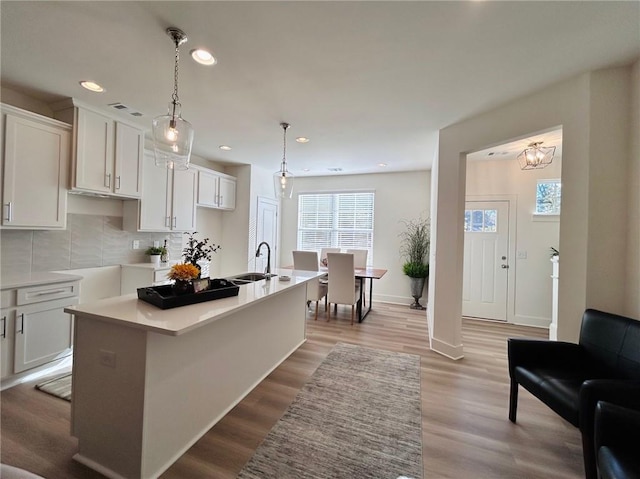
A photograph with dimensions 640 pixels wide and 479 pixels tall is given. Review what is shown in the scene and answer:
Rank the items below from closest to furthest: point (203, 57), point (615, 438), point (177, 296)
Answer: point (615, 438)
point (177, 296)
point (203, 57)

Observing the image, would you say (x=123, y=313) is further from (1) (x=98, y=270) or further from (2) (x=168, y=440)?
(1) (x=98, y=270)

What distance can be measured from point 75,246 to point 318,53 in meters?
3.38

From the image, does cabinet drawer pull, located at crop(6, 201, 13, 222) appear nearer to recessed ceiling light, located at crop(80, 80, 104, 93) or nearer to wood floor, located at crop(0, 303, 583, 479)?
recessed ceiling light, located at crop(80, 80, 104, 93)

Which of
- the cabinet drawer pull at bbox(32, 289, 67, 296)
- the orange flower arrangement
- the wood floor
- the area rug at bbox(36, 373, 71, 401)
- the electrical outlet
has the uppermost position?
the orange flower arrangement

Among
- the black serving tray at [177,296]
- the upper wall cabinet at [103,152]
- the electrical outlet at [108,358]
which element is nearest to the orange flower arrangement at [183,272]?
the black serving tray at [177,296]

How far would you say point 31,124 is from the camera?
250 centimetres

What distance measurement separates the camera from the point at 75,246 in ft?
10.3

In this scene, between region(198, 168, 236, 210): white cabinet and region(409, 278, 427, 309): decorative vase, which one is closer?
region(198, 168, 236, 210): white cabinet

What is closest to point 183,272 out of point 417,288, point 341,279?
point 341,279

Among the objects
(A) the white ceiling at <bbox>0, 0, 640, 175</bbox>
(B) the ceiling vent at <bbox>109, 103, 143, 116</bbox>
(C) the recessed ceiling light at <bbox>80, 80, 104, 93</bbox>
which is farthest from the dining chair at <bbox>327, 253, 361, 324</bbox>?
(C) the recessed ceiling light at <bbox>80, 80, 104, 93</bbox>

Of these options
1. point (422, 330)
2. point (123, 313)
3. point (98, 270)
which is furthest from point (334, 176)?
point (123, 313)

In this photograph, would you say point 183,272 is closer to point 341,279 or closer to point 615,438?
point 615,438

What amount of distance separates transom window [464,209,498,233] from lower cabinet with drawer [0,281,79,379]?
5.44 metres

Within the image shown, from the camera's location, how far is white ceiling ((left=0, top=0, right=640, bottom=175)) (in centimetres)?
158
